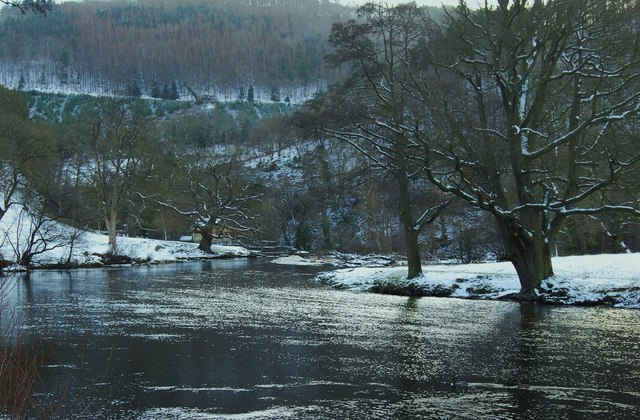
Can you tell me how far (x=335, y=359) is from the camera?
9.59 meters

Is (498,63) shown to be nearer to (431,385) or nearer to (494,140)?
(494,140)

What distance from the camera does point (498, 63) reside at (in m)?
17.5

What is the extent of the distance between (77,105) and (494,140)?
433 feet

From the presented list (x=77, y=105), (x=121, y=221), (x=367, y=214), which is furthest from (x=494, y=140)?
(x=77, y=105)

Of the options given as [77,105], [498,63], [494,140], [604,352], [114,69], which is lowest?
[604,352]

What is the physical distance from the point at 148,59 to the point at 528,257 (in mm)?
173999

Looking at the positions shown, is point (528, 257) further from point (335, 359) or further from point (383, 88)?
point (335, 359)

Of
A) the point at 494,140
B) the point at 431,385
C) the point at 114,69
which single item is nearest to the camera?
the point at 431,385

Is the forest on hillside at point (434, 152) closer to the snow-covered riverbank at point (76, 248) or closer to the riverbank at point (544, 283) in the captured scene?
the riverbank at point (544, 283)

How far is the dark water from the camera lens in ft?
22.1

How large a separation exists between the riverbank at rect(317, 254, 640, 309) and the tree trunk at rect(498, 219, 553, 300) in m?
0.36

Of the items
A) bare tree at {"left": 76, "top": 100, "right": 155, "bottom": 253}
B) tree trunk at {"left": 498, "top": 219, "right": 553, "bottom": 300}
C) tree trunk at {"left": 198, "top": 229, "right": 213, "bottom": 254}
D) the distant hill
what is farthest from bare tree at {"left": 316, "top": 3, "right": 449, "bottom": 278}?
the distant hill

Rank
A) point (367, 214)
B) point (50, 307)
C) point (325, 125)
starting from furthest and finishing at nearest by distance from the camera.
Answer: point (367, 214), point (325, 125), point (50, 307)

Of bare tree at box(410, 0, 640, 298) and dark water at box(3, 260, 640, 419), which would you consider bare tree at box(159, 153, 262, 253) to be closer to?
bare tree at box(410, 0, 640, 298)
